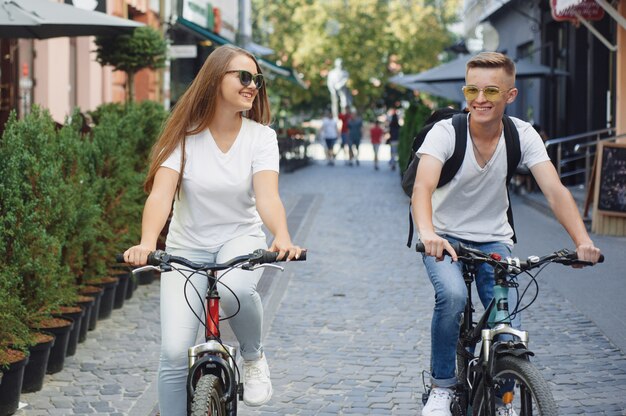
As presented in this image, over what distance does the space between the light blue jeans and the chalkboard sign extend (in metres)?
10.1

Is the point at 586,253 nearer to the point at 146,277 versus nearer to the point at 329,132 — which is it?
the point at 146,277

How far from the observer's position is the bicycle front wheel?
13.1 feet

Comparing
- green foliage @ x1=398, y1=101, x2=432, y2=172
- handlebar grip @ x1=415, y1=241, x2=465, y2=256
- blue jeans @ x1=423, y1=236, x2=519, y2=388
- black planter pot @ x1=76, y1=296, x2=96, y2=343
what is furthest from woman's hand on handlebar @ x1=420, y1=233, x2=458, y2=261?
green foliage @ x1=398, y1=101, x2=432, y2=172

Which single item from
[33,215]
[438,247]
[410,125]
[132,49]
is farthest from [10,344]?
[410,125]

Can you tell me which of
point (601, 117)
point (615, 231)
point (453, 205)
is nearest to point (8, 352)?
point (453, 205)

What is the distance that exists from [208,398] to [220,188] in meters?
0.87

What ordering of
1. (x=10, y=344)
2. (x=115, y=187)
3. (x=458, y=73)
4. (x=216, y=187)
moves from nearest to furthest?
(x=216, y=187), (x=10, y=344), (x=115, y=187), (x=458, y=73)

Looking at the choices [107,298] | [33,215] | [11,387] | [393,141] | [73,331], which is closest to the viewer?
[11,387]

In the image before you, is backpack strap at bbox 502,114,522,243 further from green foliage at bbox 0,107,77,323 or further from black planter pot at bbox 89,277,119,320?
black planter pot at bbox 89,277,119,320

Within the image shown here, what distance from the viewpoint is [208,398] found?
162 inches

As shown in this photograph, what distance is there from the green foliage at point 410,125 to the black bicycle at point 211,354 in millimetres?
18076

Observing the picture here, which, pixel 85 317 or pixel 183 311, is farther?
pixel 85 317

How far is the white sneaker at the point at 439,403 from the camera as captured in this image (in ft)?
16.0

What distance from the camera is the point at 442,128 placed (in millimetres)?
4879
